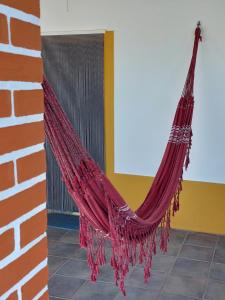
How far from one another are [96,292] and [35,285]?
5.48ft

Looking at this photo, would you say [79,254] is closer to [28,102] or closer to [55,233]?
[55,233]

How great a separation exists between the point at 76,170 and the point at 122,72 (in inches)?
85.4

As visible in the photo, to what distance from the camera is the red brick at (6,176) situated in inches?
24.4

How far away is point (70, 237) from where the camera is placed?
3.14 metres

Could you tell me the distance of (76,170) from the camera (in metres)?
1.09

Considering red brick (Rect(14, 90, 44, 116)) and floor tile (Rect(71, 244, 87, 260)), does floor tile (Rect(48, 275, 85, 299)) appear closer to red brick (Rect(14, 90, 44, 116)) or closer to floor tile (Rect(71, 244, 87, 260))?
floor tile (Rect(71, 244, 87, 260))

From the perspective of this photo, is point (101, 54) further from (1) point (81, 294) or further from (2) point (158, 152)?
(1) point (81, 294)

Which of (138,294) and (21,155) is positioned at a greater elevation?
(21,155)

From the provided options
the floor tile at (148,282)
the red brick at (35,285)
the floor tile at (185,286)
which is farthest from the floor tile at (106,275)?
the red brick at (35,285)

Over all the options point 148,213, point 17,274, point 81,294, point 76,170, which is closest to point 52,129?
point 76,170

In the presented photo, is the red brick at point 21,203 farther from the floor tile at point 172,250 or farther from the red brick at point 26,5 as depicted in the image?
the floor tile at point 172,250

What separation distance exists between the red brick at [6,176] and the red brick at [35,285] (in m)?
0.20

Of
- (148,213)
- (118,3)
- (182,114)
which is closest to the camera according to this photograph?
(148,213)

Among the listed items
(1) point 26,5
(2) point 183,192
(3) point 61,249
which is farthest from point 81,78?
(1) point 26,5
